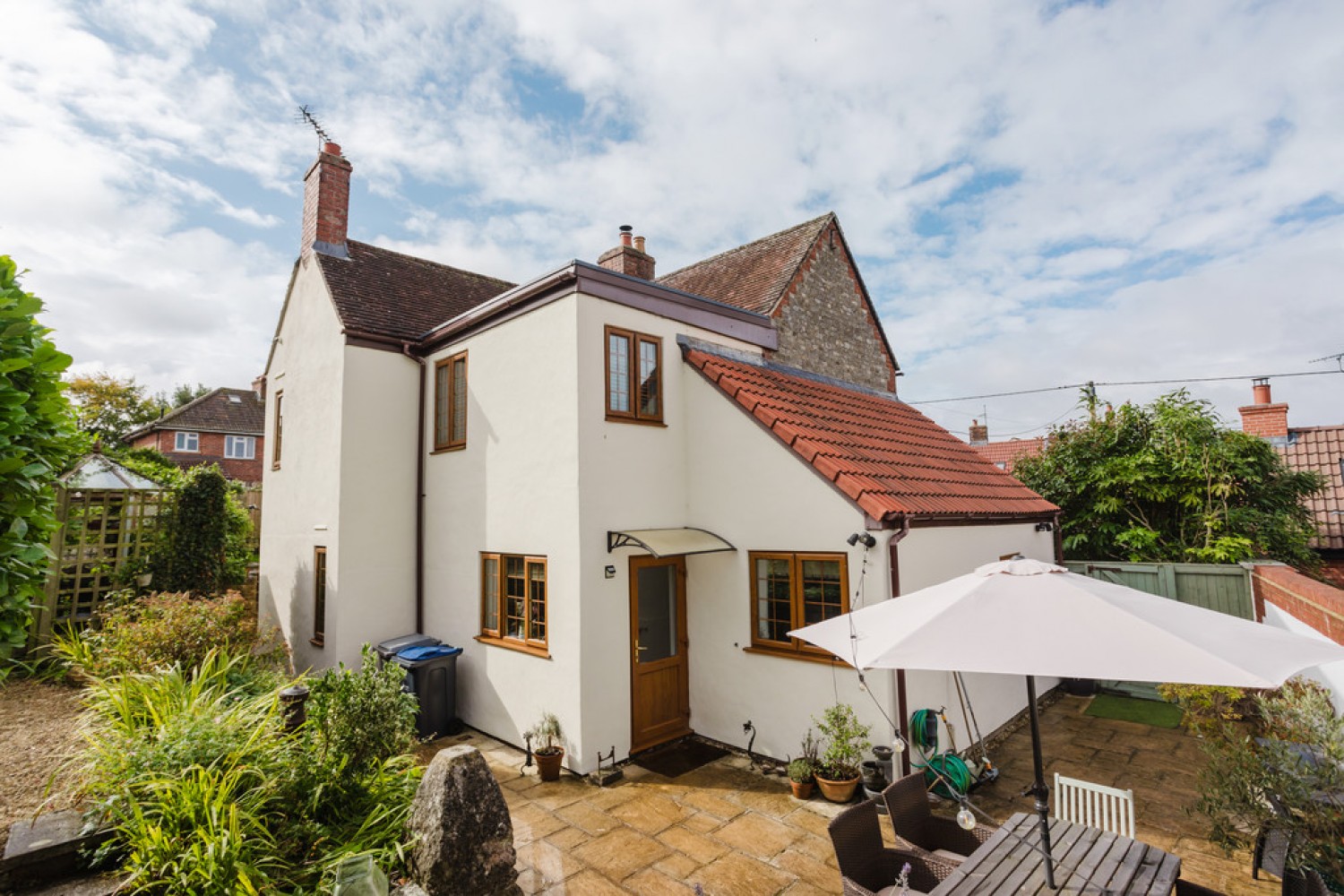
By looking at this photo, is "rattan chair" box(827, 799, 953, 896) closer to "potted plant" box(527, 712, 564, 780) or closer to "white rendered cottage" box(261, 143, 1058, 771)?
"white rendered cottage" box(261, 143, 1058, 771)

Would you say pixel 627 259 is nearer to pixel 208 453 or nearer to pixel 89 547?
pixel 89 547

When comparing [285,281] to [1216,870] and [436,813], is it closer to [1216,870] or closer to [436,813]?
[436,813]

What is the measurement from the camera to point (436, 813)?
4.98 metres

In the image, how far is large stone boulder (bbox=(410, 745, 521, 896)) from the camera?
192 inches

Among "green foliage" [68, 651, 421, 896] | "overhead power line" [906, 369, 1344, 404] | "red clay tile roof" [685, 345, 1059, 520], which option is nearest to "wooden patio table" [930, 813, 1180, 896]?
"red clay tile roof" [685, 345, 1059, 520]

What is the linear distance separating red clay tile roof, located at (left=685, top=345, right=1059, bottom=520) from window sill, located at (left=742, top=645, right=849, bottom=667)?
6.25ft

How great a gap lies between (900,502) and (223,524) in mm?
13448

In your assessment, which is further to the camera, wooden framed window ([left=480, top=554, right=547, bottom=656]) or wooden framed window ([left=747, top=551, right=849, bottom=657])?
wooden framed window ([left=480, top=554, right=547, bottom=656])

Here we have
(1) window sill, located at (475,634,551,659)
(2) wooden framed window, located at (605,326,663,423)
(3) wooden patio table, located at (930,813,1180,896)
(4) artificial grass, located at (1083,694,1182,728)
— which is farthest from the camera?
(4) artificial grass, located at (1083,694,1182,728)

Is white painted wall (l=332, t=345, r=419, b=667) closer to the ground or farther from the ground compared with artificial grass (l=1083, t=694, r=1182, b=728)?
farther from the ground

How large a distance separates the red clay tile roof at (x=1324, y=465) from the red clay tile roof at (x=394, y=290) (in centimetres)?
2158

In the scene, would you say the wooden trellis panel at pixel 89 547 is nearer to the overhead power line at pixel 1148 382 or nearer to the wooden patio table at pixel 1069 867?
the wooden patio table at pixel 1069 867

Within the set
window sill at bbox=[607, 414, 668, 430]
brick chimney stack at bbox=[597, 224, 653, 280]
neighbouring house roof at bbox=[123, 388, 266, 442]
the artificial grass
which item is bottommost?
the artificial grass

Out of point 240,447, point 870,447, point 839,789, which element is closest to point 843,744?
point 839,789
